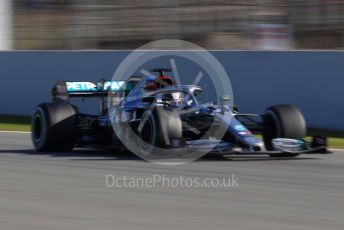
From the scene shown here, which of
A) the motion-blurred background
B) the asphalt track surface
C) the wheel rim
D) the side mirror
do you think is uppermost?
the motion-blurred background

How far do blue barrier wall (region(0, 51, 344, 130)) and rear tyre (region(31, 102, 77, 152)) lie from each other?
527cm

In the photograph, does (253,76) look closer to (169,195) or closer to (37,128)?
(37,128)

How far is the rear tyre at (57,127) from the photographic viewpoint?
1112 cm

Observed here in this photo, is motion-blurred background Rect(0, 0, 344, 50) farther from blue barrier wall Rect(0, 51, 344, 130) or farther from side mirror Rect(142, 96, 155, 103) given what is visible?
side mirror Rect(142, 96, 155, 103)

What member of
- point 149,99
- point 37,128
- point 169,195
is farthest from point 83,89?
point 169,195

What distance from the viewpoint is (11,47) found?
2064 cm

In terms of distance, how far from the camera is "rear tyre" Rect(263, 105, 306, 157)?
34.6 ft

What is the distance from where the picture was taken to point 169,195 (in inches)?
305

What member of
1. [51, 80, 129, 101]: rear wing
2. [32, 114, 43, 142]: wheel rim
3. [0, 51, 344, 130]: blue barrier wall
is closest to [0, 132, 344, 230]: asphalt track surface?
[32, 114, 43, 142]: wheel rim

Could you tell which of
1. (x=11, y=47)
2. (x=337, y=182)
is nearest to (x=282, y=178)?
(x=337, y=182)

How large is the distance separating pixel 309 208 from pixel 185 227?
4.53 feet

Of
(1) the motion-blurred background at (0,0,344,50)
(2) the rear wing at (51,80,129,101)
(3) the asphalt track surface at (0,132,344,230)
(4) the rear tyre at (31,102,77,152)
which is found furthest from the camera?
(1) the motion-blurred background at (0,0,344,50)

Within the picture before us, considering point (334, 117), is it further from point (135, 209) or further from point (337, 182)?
point (135, 209)

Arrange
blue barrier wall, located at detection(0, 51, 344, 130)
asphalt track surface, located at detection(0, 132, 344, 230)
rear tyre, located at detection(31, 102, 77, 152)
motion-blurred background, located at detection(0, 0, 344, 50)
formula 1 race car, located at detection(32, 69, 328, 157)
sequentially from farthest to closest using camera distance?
motion-blurred background, located at detection(0, 0, 344, 50)
blue barrier wall, located at detection(0, 51, 344, 130)
rear tyre, located at detection(31, 102, 77, 152)
formula 1 race car, located at detection(32, 69, 328, 157)
asphalt track surface, located at detection(0, 132, 344, 230)
